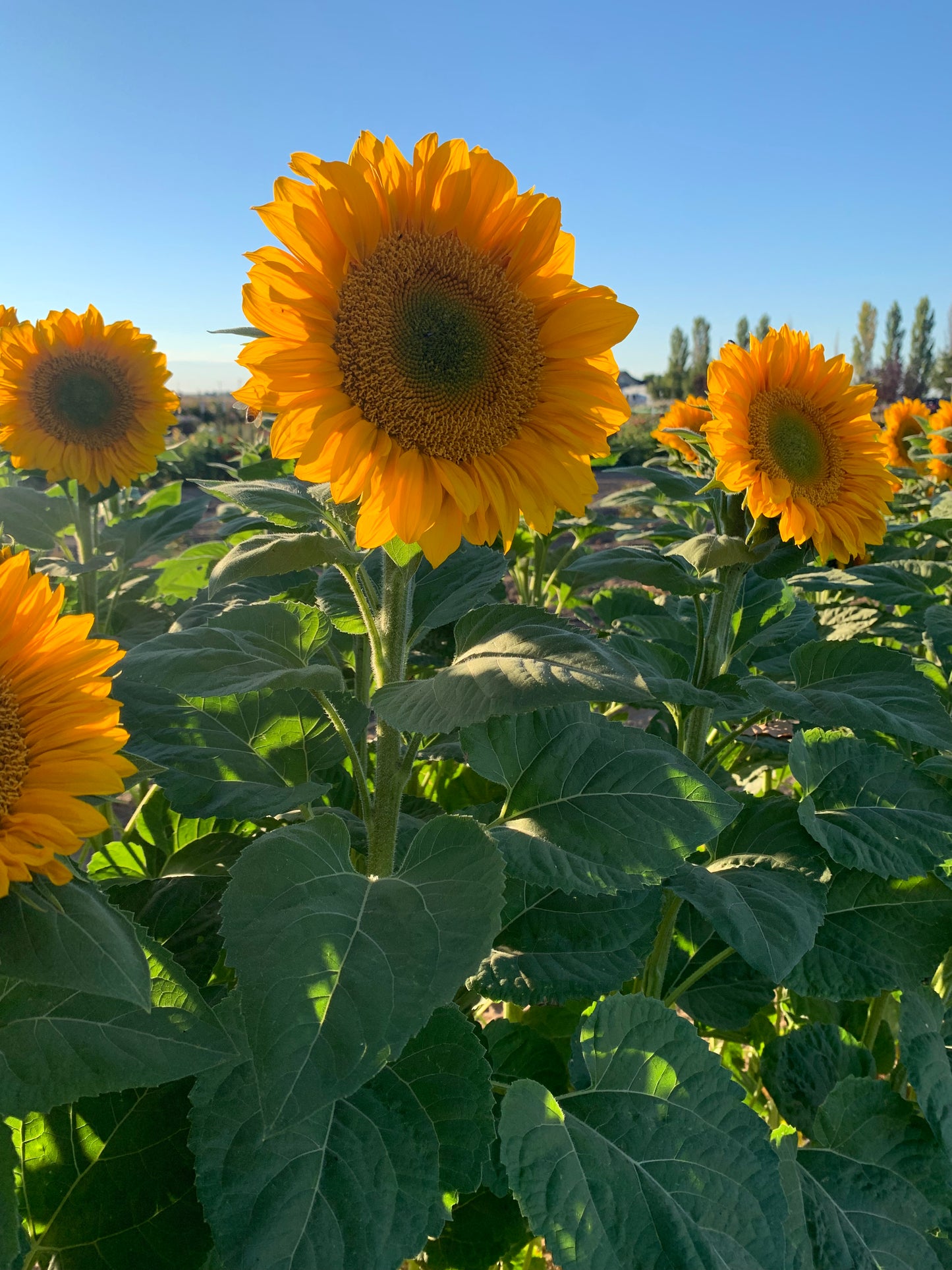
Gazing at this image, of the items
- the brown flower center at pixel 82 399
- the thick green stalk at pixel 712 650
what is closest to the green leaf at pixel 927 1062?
the thick green stalk at pixel 712 650

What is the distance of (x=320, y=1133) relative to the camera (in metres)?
1.05

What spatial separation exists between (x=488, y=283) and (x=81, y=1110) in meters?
1.24

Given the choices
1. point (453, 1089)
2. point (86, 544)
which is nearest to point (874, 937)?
point (453, 1089)

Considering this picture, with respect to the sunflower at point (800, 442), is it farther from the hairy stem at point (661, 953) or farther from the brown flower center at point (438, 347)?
the hairy stem at point (661, 953)

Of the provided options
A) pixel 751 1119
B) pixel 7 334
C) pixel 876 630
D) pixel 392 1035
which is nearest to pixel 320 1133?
pixel 392 1035

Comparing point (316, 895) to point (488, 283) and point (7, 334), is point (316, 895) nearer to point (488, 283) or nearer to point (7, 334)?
point (488, 283)

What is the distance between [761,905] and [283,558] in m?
0.90

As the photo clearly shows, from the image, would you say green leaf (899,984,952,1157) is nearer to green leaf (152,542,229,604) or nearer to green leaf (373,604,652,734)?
green leaf (373,604,652,734)

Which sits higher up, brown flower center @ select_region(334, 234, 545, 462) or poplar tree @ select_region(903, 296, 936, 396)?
Result: poplar tree @ select_region(903, 296, 936, 396)

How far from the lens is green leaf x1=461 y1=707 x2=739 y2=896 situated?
1184 millimetres

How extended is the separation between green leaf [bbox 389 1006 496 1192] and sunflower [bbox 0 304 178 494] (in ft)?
6.98

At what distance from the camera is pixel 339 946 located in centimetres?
98

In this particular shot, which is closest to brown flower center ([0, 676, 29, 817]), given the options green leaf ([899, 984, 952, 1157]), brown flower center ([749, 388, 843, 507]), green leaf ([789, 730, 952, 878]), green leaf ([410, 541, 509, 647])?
green leaf ([410, 541, 509, 647])

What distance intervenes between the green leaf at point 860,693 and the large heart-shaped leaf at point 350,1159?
82cm
